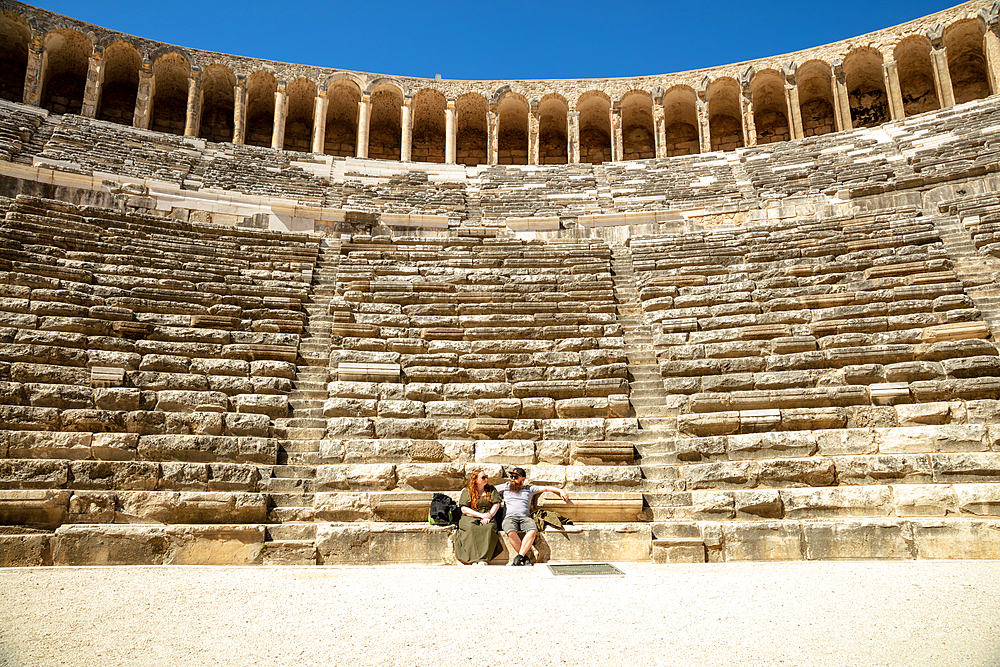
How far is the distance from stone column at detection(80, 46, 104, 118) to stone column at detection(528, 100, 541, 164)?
45.6ft

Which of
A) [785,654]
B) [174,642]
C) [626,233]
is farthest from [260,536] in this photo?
[626,233]

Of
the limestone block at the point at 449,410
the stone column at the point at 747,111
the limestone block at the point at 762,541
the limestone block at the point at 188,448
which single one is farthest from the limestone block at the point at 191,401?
the stone column at the point at 747,111

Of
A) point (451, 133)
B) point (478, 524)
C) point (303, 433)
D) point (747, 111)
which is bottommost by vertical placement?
point (478, 524)

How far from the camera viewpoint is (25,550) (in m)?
5.53

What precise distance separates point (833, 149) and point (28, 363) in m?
18.7

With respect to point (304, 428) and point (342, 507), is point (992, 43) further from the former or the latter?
point (342, 507)

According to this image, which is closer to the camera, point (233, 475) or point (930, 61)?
point (233, 475)

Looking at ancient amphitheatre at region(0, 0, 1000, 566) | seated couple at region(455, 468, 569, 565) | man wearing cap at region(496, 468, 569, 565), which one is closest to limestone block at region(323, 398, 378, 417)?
ancient amphitheatre at region(0, 0, 1000, 566)

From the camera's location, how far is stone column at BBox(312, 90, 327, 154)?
2241cm

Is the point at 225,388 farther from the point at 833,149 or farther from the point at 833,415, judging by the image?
the point at 833,149

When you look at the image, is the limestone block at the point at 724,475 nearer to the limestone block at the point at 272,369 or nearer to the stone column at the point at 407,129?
the limestone block at the point at 272,369

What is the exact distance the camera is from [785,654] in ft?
10.2

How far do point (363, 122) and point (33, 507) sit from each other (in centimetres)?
1936

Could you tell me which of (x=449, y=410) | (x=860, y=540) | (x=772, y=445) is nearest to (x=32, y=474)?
(x=449, y=410)
